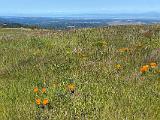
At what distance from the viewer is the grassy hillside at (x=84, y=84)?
705 centimetres

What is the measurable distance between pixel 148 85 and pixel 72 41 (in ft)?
30.8

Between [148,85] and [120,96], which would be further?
[148,85]

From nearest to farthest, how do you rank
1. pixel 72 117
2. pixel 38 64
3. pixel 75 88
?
pixel 72 117 < pixel 75 88 < pixel 38 64

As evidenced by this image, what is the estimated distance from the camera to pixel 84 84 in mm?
8789

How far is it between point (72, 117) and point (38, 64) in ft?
18.9

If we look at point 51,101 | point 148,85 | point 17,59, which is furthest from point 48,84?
point 17,59

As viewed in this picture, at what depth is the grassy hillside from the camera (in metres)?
7.05

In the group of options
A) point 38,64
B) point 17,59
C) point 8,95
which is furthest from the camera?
point 17,59

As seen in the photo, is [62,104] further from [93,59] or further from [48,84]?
[93,59]

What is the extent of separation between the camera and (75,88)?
842 cm

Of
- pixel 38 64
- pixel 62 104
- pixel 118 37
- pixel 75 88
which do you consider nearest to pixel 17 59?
pixel 38 64

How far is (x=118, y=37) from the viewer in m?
17.1

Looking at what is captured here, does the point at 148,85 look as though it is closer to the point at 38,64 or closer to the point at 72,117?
the point at 72,117

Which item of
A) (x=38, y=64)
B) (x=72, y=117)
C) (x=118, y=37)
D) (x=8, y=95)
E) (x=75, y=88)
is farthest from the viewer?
(x=118, y=37)
